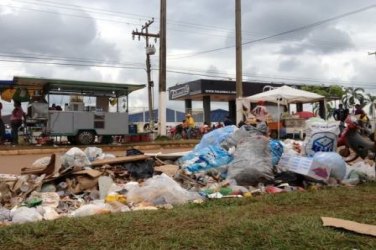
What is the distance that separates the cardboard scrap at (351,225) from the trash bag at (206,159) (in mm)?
4088

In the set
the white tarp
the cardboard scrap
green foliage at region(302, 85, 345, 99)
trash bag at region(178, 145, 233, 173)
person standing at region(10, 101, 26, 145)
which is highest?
green foliage at region(302, 85, 345, 99)

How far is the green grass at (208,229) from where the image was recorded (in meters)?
3.92

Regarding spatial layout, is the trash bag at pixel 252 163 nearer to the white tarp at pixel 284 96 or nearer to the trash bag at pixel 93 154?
the trash bag at pixel 93 154

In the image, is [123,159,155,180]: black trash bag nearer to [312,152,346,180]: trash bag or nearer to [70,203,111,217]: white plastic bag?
[70,203,111,217]: white plastic bag

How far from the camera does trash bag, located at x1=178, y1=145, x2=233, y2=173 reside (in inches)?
336

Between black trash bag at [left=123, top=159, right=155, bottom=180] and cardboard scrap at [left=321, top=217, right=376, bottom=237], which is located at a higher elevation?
black trash bag at [left=123, top=159, right=155, bottom=180]

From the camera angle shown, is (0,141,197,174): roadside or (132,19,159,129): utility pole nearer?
(0,141,197,174): roadside

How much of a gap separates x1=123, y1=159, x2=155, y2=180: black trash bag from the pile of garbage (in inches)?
0.7

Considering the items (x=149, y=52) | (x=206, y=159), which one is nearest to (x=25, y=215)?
(x=206, y=159)

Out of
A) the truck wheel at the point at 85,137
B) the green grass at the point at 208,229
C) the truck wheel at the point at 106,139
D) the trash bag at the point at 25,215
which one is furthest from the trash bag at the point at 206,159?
the truck wheel at the point at 106,139

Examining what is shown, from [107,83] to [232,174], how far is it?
13013mm

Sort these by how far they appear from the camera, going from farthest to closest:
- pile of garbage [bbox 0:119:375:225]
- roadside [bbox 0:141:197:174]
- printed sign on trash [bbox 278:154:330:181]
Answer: roadside [bbox 0:141:197:174], printed sign on trash [bbox 278:154:330:181], pile of garbage [bbox 0:119:375:225]

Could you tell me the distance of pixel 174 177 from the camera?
7887mm

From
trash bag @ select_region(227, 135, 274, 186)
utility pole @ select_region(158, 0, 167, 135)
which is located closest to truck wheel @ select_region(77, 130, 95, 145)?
utility pole @ select_region(158, 0, 167, 135)
